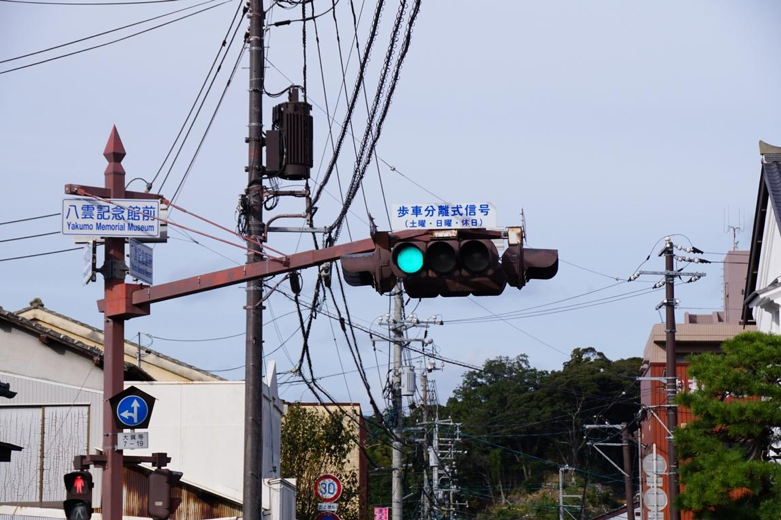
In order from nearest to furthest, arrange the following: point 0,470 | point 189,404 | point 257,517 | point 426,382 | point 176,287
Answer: point 176,287
point 257,517
point 0,470
point 189,404
point 426,382

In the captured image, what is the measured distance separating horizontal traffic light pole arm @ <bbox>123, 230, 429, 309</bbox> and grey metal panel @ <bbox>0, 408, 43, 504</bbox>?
44.6 feet

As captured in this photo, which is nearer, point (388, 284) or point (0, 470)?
point (388, 284)

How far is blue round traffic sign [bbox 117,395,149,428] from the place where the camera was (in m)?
13.6

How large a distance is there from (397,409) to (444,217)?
1007 inches

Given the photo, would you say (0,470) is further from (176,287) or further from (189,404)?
(176,287)

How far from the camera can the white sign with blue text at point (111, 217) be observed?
13867 mm

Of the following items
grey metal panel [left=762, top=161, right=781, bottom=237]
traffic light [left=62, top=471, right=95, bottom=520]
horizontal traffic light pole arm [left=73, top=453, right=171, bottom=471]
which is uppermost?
grey metal panel [left=762, top=161, right=781, bottom=237]

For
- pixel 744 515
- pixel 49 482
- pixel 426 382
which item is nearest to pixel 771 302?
pixel 744 515

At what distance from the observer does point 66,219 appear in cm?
1384

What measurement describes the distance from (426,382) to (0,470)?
1330 inches

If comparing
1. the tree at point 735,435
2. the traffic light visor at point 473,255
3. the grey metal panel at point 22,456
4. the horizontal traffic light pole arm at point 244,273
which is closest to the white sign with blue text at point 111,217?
the horizontal traffic light pole arm at point 244,273

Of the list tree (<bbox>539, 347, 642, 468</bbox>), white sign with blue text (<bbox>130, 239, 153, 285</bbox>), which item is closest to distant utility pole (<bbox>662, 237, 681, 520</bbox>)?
white sign with blue text (<bbox>130, 239, 153, 285</bbox>)

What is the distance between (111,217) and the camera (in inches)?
553

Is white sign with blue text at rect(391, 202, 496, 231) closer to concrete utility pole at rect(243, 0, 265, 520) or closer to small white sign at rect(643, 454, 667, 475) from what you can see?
concrete utility pole at rect(243, 0, 265, 520)
